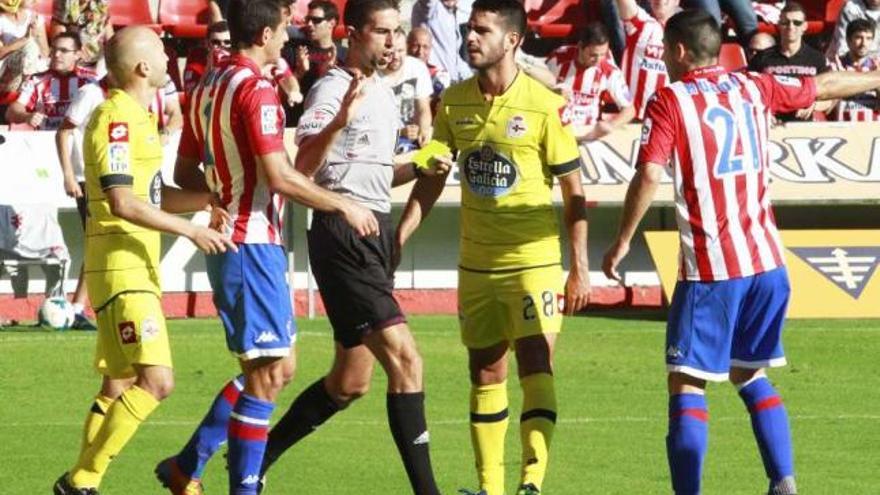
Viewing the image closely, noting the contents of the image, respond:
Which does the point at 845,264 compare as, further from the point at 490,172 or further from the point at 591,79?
the point at 490,172

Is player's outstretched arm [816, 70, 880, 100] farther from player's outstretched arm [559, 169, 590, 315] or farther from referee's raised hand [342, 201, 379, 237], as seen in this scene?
referee's raised hand [342, 201, 379, 237]

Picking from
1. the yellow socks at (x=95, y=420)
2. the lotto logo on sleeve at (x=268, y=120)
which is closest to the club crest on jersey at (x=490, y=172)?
the lotto logo on sleeve at (x=268, y=120)

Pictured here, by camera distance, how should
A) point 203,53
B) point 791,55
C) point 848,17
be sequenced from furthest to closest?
point 848,17, point 203,53, point 791,55

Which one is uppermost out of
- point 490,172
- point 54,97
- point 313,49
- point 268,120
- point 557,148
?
point 268,120

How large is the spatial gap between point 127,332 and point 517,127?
1.97 m

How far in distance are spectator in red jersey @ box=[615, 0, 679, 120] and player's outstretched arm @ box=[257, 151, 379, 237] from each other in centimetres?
1049

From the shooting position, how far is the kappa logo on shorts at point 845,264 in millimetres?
17047

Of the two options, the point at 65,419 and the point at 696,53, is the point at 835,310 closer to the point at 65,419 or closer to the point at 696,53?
the point at 65,419

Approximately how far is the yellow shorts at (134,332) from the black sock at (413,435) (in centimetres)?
103

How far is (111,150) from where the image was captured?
338 inches

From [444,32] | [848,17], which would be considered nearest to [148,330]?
[444,32]

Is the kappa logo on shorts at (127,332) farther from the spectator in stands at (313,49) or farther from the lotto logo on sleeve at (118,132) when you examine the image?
the spectator in stands at (313,49)

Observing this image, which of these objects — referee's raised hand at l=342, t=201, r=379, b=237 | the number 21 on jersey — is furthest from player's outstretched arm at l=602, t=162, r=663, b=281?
referee's raised hand at l=342, t=201, r=379, b=237

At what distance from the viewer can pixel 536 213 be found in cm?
914
